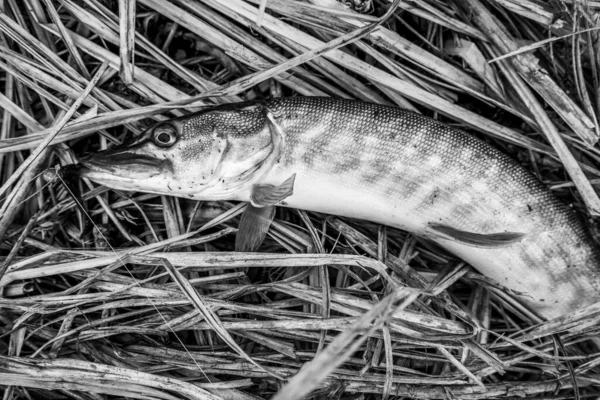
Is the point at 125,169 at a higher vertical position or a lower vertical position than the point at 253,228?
→ higher

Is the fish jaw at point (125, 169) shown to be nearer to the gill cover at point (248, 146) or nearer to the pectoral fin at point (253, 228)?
the gill cover at point (248, 146)

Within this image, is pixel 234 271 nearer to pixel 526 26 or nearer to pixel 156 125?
pixel 156 125

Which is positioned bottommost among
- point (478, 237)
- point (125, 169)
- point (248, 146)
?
point (478, 237)

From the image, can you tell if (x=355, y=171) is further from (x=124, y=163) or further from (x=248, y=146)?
(x=124, y=163)

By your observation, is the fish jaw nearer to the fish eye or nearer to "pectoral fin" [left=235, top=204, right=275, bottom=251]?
the fish eye

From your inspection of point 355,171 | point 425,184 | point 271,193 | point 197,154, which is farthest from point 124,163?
point 425,184

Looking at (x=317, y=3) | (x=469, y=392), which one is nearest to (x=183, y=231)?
(x=317, y=3)

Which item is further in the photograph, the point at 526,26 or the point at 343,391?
the point at 526,26
